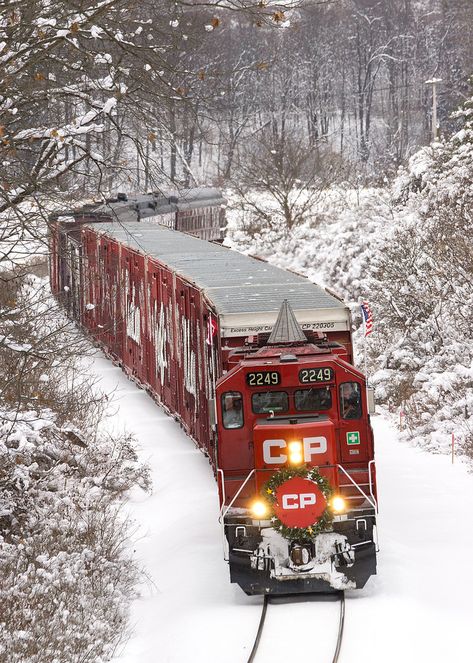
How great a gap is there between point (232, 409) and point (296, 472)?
111cm

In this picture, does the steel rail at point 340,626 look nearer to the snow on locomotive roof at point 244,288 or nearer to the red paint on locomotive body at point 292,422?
the red paint on locomotive body at point 292,422

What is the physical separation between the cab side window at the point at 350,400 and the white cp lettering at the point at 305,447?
548mm

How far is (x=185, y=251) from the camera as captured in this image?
22594mm

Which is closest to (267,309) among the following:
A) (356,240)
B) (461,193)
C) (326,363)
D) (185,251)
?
(326,363)

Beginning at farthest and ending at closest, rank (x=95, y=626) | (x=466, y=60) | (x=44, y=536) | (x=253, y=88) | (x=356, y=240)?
(x=253, y=88) → (x=466, y=60) → (x=356, y=240) → (x=44, y=536) → (x=95, y=626)

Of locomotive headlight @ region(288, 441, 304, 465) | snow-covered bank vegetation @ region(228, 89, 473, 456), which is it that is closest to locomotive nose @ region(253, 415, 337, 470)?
locomotive headlight @ region(288, 441, 304, 465)

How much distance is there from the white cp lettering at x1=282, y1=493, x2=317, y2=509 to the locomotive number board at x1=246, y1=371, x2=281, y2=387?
1327 mm

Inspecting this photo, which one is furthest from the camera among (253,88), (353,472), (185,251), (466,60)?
(253,88)

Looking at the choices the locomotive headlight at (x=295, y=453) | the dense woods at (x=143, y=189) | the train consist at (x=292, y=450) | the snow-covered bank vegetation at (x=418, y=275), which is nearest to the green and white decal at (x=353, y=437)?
the train consist at (x=292, y=450)

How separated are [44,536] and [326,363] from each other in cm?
499

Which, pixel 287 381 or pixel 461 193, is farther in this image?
pixel 461 193

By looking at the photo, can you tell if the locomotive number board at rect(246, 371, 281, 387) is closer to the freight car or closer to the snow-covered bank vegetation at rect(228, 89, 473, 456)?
the snow-covered bank vegetation at rect(228, 89, 473, 456)

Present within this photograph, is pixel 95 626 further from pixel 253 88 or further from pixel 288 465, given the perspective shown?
pixel 253 88

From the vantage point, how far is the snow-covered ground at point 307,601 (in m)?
11.2
